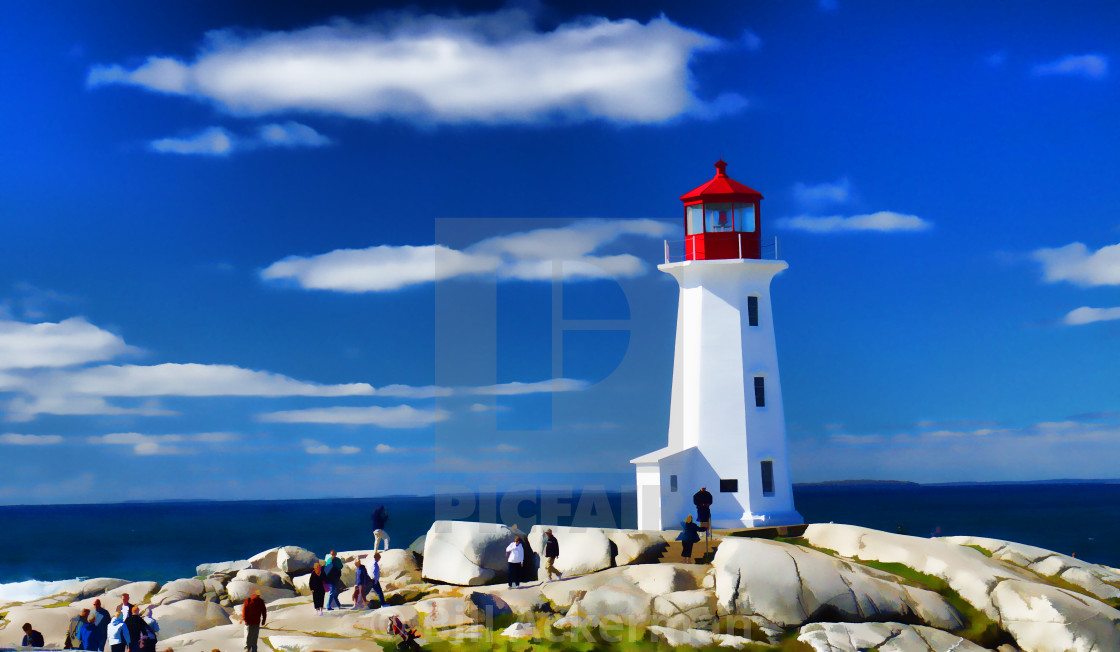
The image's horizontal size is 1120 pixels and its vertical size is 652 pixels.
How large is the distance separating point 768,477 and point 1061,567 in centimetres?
849

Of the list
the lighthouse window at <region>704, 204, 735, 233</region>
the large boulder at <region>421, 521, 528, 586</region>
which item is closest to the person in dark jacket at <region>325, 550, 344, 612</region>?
the large boulder at <region>421, 521, 528, 586</region>

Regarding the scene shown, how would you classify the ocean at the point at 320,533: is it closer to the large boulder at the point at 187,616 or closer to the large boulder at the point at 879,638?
the large boulder at the point at 187,616

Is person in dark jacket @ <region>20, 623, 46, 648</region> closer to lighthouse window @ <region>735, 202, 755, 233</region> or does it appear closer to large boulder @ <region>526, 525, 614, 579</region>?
large boulder @ <region>526, 525, 614, 579</region>

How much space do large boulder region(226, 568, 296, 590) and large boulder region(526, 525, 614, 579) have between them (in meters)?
8.20

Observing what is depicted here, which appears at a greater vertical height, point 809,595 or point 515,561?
point 515,561

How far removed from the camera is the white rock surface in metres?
24.6

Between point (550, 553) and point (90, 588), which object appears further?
point (90, 588)

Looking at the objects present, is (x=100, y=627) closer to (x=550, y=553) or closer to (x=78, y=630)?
(x=78, y=630)

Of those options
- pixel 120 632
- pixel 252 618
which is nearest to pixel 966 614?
pixel 252 618

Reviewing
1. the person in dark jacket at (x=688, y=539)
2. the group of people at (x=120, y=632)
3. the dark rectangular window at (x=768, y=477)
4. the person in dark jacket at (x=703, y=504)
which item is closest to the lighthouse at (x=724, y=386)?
the dark rectangular window at (x=768, y=477)

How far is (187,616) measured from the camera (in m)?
24.3

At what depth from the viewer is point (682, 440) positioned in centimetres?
3025

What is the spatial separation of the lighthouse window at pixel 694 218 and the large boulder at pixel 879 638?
14.0 metres

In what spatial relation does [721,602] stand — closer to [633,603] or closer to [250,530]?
[633,603]
